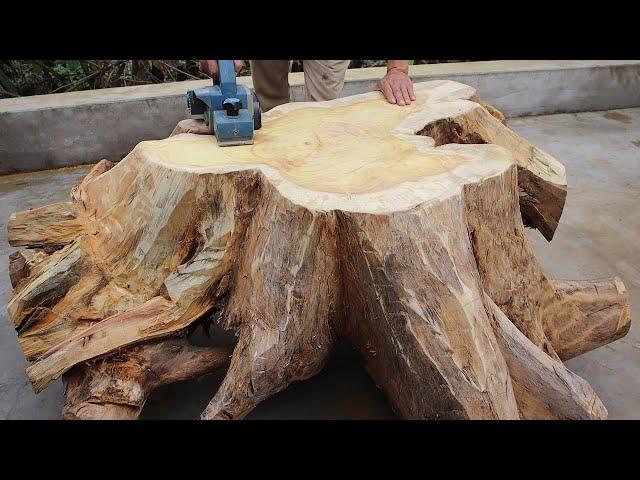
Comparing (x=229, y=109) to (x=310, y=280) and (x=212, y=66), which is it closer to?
(x=212, y=66)

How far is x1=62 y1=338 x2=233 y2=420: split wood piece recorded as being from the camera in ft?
4.56

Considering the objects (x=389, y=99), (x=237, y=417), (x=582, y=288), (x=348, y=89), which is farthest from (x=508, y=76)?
(x=237, y=417)

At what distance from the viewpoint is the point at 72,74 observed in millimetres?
4383

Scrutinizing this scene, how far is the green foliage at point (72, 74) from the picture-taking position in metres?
4.16

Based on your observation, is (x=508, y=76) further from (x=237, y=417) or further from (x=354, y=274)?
(x=237, y=417)

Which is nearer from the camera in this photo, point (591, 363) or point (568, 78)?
point (591, 363)

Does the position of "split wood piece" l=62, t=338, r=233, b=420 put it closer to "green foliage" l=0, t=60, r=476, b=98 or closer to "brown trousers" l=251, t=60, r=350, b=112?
"brown trousers" l=251, t=60, r=350, b=112

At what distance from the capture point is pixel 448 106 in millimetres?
1871

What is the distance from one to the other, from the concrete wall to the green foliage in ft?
3.16

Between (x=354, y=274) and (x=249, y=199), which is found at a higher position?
(x=249, y=199)

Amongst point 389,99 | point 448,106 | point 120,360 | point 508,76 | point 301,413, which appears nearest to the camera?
point 120,360

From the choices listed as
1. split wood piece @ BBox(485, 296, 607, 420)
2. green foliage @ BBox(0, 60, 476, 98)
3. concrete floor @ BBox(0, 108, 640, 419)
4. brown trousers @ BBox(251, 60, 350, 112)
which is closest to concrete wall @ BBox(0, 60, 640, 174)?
concrete floor @ BBox(0, 108, 640, 419)

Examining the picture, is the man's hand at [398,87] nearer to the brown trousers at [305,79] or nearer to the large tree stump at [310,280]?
→ the large tree stump at [310,280]

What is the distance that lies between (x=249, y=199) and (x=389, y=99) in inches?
33.3
